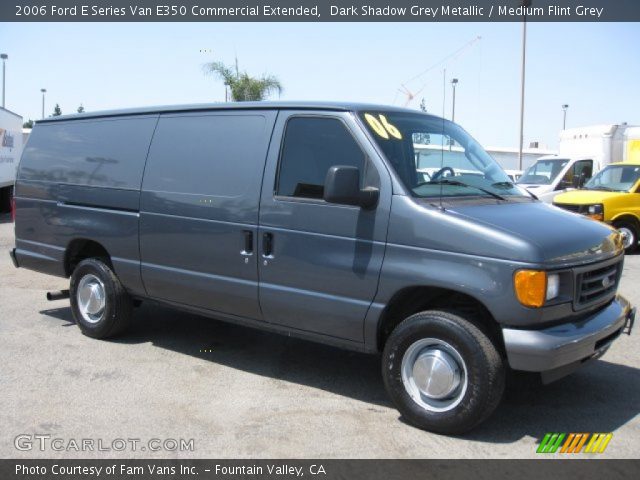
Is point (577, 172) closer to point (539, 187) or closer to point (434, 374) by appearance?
point (539, 187)

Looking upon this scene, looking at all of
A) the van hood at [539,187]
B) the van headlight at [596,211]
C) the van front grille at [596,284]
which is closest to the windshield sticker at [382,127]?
the van front grille at [596,284]

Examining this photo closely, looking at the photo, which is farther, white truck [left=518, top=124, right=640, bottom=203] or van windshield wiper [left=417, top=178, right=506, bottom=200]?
white truck [left=518, top=124, right=640, bottom=203]

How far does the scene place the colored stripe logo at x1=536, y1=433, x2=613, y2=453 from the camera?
154 inches

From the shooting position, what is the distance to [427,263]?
409 cm

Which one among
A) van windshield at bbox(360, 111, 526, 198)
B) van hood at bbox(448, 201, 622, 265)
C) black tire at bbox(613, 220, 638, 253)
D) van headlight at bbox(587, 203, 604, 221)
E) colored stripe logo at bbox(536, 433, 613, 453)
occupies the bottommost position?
colored stripe logo at bbox(536, 433, 613, 453)

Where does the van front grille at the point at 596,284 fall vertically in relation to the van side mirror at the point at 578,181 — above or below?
below

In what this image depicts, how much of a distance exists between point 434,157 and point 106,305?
344cm

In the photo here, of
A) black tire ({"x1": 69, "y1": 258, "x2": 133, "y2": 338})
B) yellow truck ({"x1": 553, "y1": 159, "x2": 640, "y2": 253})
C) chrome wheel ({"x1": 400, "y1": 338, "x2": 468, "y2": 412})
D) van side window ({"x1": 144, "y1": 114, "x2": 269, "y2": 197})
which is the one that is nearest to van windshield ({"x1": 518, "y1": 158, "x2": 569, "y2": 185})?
yellow truck ({"x1": 553, "y1": 159, "x2": 640, "y2": 253})

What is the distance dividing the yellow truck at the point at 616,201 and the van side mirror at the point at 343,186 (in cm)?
965

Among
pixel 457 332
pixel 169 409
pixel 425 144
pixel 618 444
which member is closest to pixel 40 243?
pixel 169 409

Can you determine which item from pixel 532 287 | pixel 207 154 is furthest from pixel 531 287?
pixel 207 154

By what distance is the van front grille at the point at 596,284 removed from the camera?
4043 mm

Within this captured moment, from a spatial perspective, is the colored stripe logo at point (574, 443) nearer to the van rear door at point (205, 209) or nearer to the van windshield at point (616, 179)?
the van rear door at point (205, 209)

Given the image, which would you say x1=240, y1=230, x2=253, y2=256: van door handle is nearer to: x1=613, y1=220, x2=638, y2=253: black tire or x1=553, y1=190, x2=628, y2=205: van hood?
x1=553, y1=190, x2=628, y2=205: van hood
